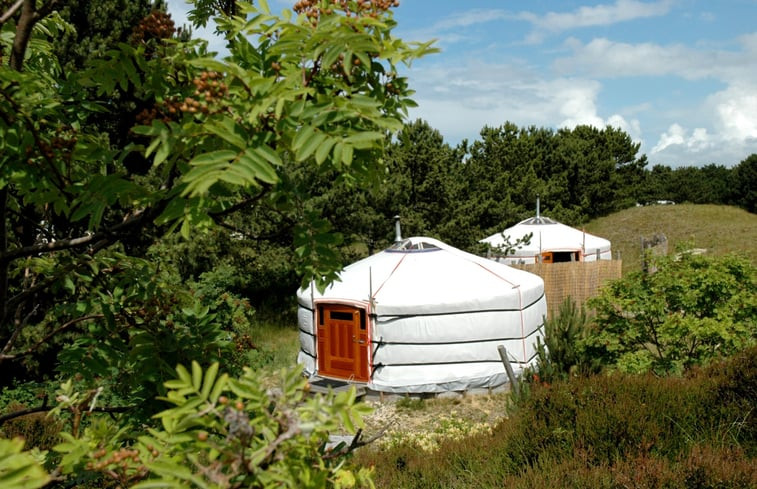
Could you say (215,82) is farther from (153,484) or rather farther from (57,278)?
(57,278)

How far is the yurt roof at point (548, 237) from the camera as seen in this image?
20.6m

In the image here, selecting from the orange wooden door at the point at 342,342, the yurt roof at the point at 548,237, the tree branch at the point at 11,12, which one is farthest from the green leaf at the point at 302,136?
the yurt roof at the point at 548,237

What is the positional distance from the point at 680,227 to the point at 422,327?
2500 cm

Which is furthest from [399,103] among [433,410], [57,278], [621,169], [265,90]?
[621,169]

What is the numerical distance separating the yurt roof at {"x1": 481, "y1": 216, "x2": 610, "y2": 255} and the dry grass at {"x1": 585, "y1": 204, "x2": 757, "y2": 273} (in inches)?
131

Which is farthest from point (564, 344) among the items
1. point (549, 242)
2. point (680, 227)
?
point (680, 227)

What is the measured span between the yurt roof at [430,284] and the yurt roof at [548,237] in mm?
8477

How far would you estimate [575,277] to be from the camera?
48.0 feet

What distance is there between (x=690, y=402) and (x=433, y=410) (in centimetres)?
561

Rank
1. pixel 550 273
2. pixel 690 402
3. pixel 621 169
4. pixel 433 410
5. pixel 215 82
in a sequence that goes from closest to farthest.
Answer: pixel 215 82 → pixel 690 402 → pixel 433 410 → pixel 550 273 → pixel 621 169

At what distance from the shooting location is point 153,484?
1233mm

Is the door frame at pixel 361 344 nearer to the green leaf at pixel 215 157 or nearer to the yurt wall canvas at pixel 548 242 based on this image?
the green leaf at pixel 215 157

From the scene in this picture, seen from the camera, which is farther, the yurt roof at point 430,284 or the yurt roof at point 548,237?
the yurt roof at point 548,237

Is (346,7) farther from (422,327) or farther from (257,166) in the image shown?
(422,327)
